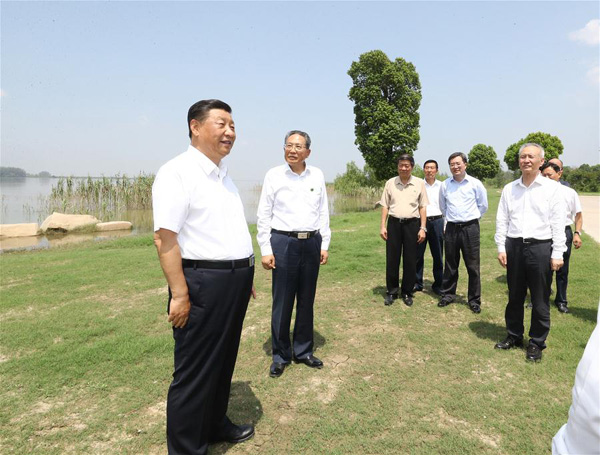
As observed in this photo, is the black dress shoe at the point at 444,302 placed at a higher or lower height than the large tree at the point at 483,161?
lower

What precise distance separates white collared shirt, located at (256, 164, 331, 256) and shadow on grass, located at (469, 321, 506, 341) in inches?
90.9

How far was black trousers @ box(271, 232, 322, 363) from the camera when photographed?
3270 millimetres

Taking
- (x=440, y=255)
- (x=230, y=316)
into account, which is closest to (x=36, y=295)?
(x=230, y=316)

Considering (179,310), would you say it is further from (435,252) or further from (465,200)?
(435,252)

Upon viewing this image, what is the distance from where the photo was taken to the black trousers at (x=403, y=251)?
4969mm

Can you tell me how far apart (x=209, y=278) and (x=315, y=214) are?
5.25 feet

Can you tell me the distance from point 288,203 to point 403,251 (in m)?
2.41

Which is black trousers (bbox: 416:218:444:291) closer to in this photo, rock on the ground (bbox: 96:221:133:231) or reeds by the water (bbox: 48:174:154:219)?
rock on the ground (bbox: 96:221:133:231)

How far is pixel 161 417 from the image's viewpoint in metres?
2.60

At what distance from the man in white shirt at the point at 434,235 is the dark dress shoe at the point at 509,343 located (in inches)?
72.7

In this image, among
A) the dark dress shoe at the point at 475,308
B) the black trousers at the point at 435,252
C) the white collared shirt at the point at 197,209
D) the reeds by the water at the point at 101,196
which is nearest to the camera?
the white collared shirt at the point at 197,209

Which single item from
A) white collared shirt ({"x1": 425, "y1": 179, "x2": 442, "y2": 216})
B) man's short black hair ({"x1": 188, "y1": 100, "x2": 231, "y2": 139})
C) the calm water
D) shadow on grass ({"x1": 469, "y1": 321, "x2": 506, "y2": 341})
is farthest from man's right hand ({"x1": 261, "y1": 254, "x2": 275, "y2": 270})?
the calm water

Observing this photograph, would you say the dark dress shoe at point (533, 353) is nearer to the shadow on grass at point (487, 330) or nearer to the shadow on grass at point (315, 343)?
the shadow on grass at point (487, 330)

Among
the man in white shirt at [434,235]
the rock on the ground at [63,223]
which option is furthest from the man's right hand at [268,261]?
the rock on the ground at [63,223]
